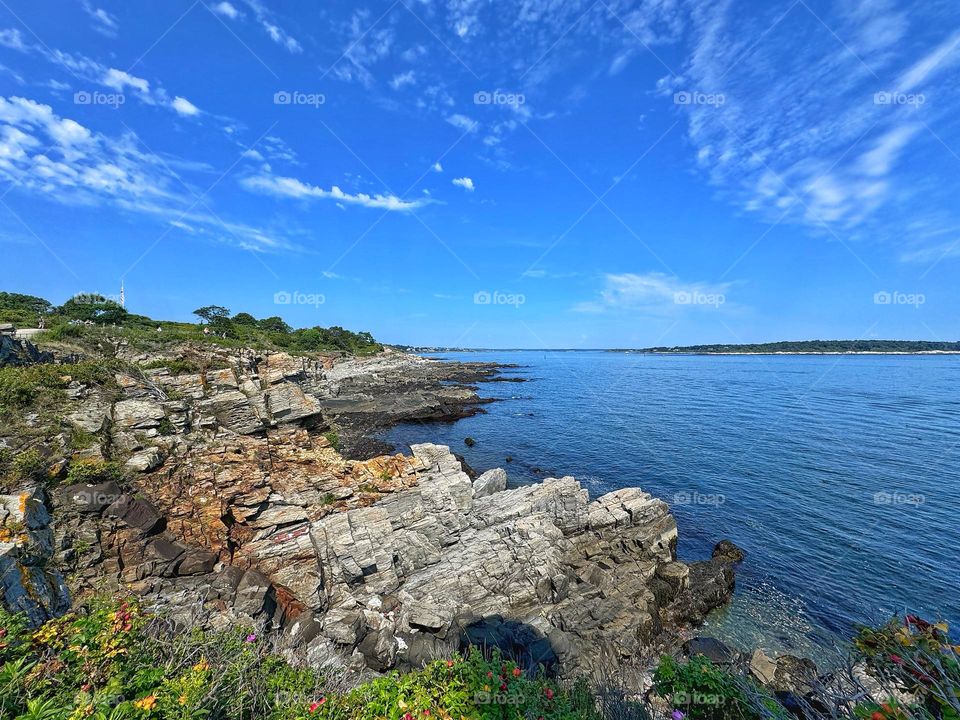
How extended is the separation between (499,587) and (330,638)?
547cm

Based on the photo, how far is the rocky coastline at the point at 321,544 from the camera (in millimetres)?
10234

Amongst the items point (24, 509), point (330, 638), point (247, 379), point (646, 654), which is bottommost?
point (646, 654)

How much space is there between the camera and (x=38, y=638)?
5.11 meters

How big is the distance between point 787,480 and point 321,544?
29638 millimetres

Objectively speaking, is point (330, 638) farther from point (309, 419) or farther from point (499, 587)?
point (309, 419)

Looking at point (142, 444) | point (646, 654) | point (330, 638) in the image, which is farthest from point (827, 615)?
point (142, 444)

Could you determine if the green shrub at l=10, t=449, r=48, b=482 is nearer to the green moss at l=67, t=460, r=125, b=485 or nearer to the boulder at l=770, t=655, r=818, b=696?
the green moss at l=67, t=460, r=125, b=485

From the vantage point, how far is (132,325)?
1836 inches

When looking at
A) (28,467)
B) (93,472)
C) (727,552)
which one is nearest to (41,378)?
(28,467)

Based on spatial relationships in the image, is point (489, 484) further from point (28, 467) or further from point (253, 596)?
point (28, 467)

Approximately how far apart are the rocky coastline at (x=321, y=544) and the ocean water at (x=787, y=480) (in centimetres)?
224

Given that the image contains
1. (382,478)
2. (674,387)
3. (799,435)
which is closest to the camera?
(382,478)

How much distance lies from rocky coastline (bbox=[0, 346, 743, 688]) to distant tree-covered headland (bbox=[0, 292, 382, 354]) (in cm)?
1746

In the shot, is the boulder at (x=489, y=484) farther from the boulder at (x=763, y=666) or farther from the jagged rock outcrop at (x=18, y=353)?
the jagged rock outcrop at (x=18, y=353)
